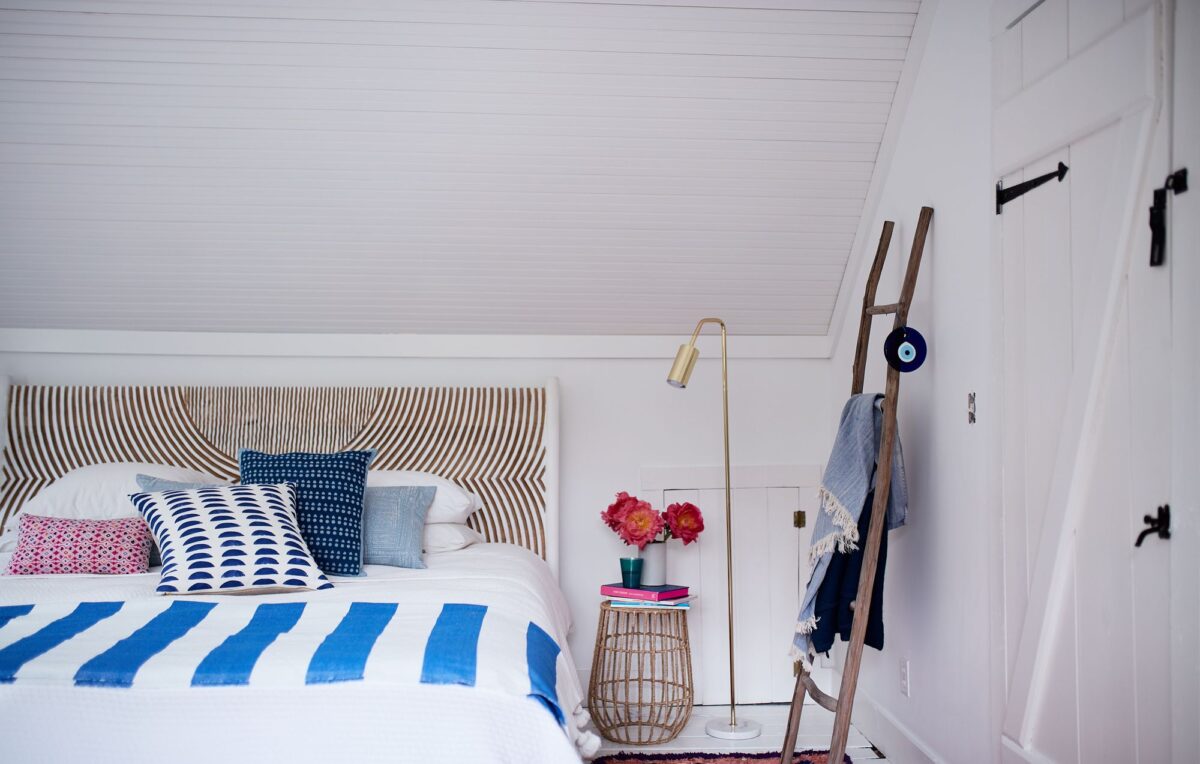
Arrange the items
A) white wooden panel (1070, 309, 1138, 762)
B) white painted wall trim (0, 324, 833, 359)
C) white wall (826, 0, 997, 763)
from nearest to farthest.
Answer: white wooden panel (1070, 309, 1138, 762) < white wall (826, 0, 997, 763) < white painted wall trim (0, 324, 833, 359)

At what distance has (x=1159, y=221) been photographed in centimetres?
190

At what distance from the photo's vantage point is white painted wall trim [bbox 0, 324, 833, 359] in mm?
3900

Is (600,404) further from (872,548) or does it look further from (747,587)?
(872,548)

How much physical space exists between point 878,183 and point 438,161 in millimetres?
1548

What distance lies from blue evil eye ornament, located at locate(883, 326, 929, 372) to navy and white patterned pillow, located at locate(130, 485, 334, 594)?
173 centimetres

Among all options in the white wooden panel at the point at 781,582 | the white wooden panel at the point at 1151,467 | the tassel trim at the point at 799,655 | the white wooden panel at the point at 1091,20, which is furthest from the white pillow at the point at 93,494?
the white wooden panel at the point at 1091,20

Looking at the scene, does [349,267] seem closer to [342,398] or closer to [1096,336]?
[342,398]

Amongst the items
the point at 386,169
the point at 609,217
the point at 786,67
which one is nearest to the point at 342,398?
the point at 386,169

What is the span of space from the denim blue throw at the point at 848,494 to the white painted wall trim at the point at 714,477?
1.08 m

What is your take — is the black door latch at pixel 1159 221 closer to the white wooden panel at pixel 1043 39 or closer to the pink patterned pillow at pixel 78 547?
the white wooden panel at pixel 1043 39

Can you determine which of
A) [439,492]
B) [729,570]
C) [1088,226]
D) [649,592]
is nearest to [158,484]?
[439,492]

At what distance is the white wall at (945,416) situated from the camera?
8.63 ft

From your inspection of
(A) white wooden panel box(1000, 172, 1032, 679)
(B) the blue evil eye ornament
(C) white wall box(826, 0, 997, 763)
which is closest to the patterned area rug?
(C) white wall box(826, 0, 997, 763)

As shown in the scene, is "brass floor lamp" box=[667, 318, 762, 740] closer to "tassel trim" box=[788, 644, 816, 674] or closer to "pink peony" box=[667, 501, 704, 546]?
"pink peony" box=[667, 501, 704, 546]
